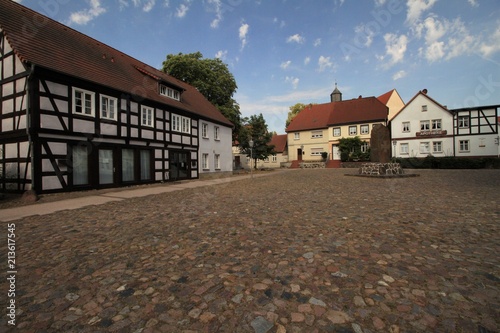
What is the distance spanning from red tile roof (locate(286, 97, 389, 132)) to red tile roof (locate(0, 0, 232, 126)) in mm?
30744

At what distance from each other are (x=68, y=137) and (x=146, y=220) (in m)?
8.57

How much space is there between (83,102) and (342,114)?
129ft

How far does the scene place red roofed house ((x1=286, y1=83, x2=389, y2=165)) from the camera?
38.2 metres

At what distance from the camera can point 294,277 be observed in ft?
9.06

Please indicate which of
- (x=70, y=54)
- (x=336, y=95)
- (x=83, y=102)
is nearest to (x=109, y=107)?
(x=83, y=102)

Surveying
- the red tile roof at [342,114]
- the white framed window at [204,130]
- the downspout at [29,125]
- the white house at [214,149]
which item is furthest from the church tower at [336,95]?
the downspout at [29,125]

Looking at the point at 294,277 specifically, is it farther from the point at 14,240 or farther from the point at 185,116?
the point at 185,116

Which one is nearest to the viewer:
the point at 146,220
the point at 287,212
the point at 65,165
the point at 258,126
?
the point at 146,220

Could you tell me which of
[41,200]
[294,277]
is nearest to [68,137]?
[41,200]

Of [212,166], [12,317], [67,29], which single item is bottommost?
[12,317]

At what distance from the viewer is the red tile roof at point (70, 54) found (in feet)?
34.6

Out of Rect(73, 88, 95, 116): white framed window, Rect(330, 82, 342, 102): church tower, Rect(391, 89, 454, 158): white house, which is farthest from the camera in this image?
Rect(330, 82, 342, 102): church tower

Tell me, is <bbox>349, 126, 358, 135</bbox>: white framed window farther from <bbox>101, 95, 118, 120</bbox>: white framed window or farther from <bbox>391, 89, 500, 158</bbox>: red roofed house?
<bbox>101, 95, 118, 120</bbox>: white framed window

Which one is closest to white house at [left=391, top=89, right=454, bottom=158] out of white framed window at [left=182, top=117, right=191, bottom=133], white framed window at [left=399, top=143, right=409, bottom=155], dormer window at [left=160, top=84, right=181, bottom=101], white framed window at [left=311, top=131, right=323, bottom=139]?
white framed window at [left=399, top=143, right=409, bottom=155]
